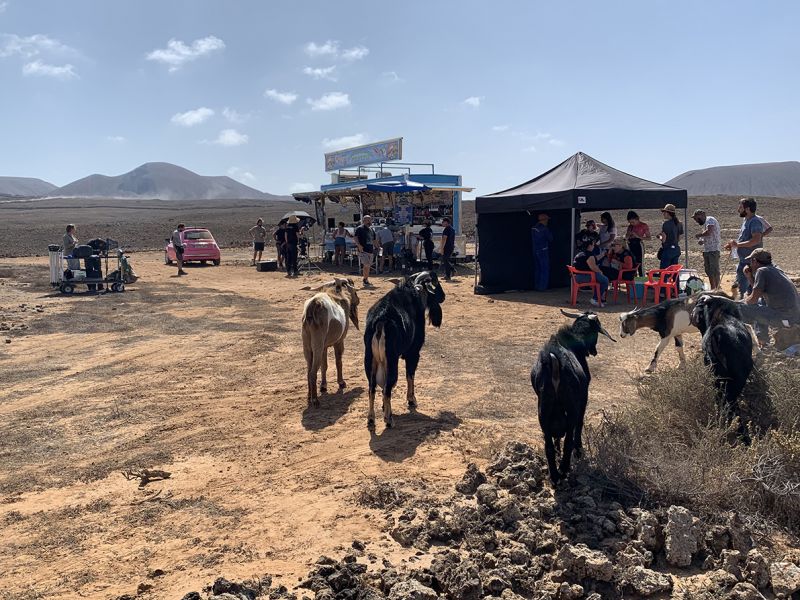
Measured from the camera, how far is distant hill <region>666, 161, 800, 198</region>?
149 m

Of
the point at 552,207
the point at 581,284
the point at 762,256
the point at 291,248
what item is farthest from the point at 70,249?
the point at 762,256

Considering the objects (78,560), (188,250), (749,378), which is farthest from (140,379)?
(188,250)

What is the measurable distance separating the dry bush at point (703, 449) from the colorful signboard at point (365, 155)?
849 inches

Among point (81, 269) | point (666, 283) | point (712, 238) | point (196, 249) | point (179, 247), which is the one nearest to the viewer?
point (712, 238)

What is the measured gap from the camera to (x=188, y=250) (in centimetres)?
2467

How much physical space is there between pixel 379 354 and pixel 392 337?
20cm

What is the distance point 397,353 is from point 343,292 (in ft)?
6.93

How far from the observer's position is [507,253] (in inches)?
622

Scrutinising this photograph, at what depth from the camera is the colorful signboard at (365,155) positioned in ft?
86.3

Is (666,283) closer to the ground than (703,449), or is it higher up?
higher up

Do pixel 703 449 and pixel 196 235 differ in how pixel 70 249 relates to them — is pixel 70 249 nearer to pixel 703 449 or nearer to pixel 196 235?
pixel 196 235

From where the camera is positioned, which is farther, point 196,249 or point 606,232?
point 196,249

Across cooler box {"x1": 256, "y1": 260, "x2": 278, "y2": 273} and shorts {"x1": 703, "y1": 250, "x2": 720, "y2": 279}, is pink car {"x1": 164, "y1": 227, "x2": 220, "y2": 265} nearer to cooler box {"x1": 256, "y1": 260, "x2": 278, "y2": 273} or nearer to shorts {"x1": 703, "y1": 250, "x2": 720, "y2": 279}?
cooler box {"x1": 256, "y1": 260, "x2": 278, "y2": 273}

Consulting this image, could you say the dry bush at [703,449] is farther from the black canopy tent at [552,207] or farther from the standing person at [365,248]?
the standing person at [365,248]
